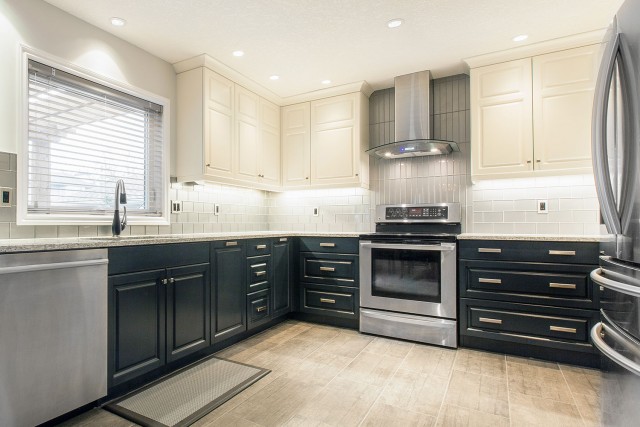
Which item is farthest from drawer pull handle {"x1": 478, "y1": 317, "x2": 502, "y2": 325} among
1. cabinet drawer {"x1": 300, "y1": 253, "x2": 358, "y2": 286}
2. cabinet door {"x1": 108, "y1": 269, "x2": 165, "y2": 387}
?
cabinet door {"x1": 108, "y1": 269, "x2": 165, "y2": 387}

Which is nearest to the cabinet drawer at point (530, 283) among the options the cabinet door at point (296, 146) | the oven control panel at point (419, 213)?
the oven control panel at point (419, 213)

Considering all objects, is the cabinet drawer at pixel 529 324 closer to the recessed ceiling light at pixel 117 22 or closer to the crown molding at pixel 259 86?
the crown molding at pixel 259 86

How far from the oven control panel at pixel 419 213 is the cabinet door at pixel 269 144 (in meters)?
1.32

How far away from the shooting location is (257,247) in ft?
10.2

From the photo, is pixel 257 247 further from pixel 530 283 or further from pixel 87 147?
pixel 530 283

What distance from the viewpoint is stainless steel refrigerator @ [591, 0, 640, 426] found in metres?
1.09

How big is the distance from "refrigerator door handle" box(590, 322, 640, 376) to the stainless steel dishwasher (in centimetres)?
231

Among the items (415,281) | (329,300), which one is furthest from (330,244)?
(415,281)

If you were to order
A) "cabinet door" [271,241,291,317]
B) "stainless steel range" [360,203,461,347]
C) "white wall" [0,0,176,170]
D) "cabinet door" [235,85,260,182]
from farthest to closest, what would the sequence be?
"cabinet door" [235,85,260,182] < "cabinet door" [271,241,291,317] < "stainless steel range" [360,203,461,347] < "white wall" [0,0,176,170]

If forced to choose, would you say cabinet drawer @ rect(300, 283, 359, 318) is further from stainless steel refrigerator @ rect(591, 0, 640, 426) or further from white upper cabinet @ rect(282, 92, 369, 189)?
stainless steel refrigerator @ rect(591, 0, 640, 426)

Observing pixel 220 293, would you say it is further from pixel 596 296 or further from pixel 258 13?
pixel 596 296

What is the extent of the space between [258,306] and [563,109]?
313 centimetres

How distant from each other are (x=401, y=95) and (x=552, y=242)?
6.40 ft

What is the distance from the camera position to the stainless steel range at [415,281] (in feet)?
9.48
